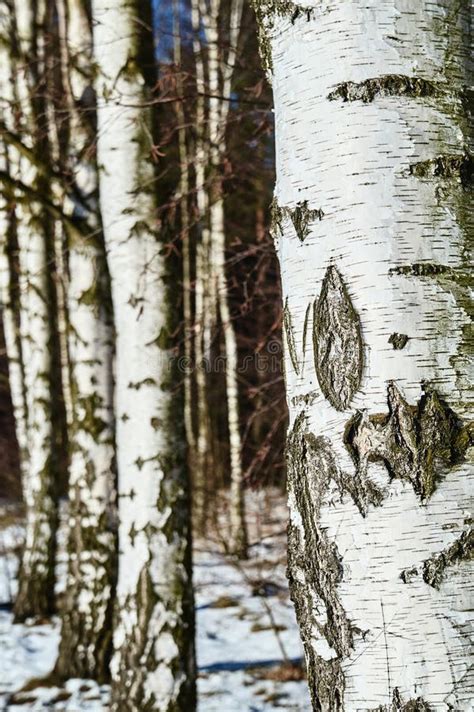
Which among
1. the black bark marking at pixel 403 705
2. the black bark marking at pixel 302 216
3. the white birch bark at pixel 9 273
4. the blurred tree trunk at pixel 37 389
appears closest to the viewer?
the black bark marking at pixel 403 705

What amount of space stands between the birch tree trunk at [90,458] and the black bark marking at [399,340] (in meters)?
3.76

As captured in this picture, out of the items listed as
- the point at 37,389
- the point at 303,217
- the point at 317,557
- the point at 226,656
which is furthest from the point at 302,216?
the point at 37,389

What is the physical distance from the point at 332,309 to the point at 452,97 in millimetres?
377

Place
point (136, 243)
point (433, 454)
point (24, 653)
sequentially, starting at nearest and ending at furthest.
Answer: point (433, 454)
point (136, 243)
point (24, 653)

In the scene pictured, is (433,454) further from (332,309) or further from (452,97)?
(452,97)

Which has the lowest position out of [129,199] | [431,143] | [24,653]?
[24,653]

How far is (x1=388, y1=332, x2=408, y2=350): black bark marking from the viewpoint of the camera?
1.07 meters

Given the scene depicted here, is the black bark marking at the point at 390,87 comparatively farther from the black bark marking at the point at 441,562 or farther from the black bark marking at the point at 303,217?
the black bark marking at the point at 441,562

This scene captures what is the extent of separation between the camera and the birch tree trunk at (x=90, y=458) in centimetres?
463

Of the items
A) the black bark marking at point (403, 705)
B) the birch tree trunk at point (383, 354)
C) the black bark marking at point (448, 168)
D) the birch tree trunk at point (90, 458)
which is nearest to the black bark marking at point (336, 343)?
the birch tree trunk at point (383, 354)

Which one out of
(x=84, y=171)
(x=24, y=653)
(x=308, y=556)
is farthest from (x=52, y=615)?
(x=308, y=556)

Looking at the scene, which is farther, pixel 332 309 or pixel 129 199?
pixel 129 199

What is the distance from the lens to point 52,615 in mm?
6203

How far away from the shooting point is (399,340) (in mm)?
1072
